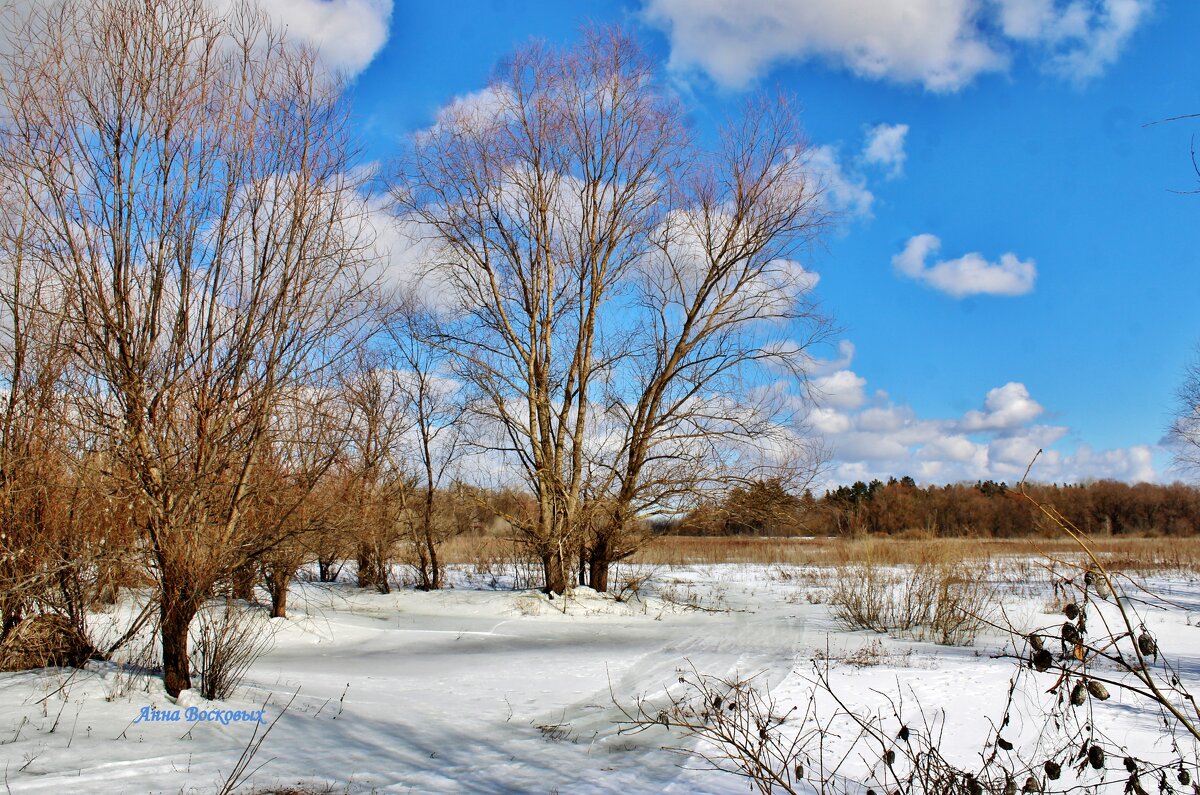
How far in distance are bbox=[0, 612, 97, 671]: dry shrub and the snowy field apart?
0.85 ft

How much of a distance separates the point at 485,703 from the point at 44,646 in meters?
4.19

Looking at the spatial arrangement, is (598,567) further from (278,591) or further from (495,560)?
(278,591)

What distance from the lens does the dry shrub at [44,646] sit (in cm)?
698

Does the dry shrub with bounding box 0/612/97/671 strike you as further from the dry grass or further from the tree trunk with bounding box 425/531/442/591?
the tree trunk with bounding box 425/531/442/591

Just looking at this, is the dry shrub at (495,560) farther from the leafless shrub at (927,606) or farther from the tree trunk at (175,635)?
the tree trunk at (175,635)

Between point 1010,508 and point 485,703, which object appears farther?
point 1010,508

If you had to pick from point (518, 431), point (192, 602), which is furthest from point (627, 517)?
point (192, 602)

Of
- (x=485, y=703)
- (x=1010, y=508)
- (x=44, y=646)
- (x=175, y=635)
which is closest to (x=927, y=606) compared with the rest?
(x=485, y=703)

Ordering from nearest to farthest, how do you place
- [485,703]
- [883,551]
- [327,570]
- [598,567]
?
[485,703], [883,551], [598,567], [327,570]

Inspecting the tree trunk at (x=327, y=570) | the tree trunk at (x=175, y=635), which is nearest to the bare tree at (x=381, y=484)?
the tree trunk at (x=327, y=570)

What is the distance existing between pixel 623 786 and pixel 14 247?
7.81 meters

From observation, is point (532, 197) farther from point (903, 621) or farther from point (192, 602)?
point (192, 602)

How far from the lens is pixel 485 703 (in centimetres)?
825

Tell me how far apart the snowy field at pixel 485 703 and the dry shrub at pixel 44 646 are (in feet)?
0.85
